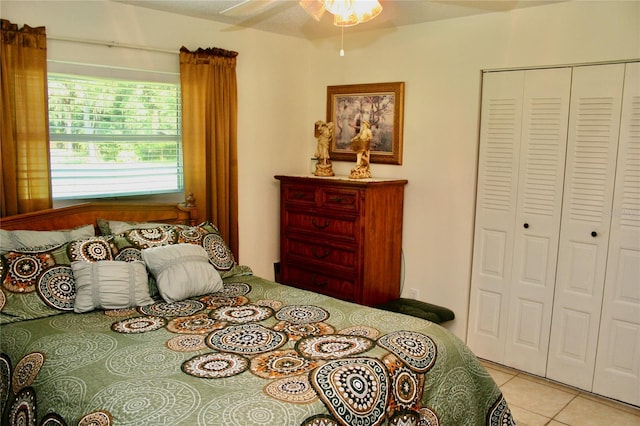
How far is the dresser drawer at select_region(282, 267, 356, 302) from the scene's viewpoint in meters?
3.86

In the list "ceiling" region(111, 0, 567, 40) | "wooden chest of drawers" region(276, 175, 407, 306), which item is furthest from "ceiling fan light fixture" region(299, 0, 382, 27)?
"wooden chest of drawers" region(276, 175, 407, 306)

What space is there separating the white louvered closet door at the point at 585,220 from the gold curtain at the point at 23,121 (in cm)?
318

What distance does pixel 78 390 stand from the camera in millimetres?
1819

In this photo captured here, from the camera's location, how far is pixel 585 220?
10.5ft

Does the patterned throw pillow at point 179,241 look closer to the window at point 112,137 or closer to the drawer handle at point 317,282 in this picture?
the window at point 112,137

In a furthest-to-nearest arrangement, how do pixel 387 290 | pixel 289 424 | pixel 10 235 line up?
1. pixel 387 290
2. pixel 10 235
3. pixel 289 424

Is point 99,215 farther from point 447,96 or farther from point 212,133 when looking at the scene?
point 447,96

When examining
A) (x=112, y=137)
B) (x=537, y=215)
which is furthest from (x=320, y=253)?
(x=112, y=137)

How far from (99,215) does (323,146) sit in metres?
1.79

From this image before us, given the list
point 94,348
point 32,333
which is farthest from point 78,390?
point 32,333

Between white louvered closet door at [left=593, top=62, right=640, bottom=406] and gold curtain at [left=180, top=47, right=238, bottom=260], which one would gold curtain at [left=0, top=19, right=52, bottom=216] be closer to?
gold curtain at [left=180, top=47, right=238, bottom=260]

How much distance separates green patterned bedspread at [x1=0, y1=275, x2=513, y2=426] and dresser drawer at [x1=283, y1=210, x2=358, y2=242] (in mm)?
1118

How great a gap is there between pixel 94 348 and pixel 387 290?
7.71 feet

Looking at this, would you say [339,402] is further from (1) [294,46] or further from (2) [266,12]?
(1) [294,46]
